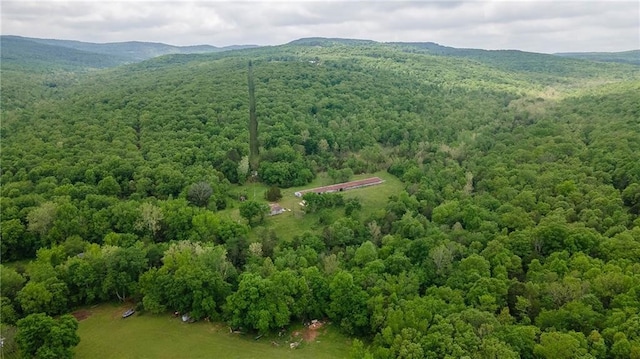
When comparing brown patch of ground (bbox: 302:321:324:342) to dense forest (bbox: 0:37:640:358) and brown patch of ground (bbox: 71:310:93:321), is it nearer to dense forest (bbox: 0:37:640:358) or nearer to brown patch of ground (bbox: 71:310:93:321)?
dense forest (bbox: 0:37:640:358)

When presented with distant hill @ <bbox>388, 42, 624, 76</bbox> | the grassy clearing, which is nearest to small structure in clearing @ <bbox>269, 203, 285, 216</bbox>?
the grassy clearing

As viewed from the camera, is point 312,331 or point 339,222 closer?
point 312,331

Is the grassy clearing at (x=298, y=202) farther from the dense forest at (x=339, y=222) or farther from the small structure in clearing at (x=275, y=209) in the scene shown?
the small structure in clearing at (x=275, y=209)

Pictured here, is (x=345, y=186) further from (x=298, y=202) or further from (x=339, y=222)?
(x=339, y=222)

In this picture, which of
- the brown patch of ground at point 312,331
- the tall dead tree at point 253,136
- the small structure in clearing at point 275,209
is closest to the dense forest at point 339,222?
the brown patch of ground at point 312,331

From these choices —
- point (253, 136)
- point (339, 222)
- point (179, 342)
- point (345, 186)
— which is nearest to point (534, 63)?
point (253, 136)
